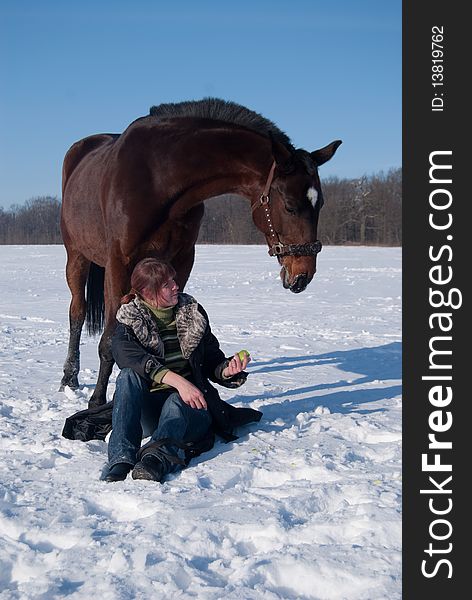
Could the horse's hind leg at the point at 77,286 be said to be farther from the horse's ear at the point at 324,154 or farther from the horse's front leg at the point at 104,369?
the horse's ear at the point at 324,154

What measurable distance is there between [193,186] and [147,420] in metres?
1.69

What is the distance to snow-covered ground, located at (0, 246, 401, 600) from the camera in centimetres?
215

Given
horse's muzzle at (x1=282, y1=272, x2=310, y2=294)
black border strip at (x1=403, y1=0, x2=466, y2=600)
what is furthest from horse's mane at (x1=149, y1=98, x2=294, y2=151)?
black border strip at (x1=403, y1=0, x2=466, y2=600)

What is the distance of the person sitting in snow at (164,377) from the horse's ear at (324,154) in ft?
4.40

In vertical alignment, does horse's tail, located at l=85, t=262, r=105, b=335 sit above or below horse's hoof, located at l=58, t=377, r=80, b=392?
above

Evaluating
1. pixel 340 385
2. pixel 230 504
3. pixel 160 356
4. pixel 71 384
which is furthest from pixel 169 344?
pixel 340 385

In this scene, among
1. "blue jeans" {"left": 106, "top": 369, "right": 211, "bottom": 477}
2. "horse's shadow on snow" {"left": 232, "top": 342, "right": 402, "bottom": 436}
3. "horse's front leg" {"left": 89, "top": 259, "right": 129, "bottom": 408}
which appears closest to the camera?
"blue jeans" {"left": 106, "top": 369, "right": 211, "bottom": 477}

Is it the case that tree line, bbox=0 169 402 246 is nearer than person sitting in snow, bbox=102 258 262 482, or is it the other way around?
person sitting in snow, bbox=102 258 262 482

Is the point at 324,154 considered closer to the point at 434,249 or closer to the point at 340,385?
the point at 434,249

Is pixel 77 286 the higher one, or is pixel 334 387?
pixel 77 286

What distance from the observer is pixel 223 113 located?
457cm

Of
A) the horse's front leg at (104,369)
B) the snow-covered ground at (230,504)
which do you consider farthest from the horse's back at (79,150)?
the horse's front leg at (104,369)

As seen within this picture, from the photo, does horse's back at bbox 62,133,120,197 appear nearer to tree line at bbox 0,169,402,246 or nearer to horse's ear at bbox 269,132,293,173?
horse's ear at bbox 269,132,293,173

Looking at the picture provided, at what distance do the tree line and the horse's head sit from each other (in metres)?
50.7
